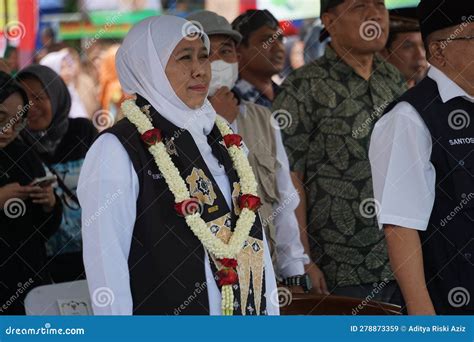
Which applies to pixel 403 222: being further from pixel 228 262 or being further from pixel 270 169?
pixel 270 169

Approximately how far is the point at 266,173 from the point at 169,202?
132 centimetres

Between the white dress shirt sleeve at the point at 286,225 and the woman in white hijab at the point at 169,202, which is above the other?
the woman in white hijab at the point at 169,202

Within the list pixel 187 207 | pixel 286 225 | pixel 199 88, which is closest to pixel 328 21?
pixel 286 225

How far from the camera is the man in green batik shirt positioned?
482cm

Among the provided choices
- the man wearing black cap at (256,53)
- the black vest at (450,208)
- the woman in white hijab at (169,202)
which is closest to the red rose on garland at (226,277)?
the woman in white hijab at (169,202)

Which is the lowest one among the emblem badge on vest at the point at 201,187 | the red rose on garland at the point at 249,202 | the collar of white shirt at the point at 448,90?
the red rose on garland at the point at 249,202

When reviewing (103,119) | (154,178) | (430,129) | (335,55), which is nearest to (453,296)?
(430,129)

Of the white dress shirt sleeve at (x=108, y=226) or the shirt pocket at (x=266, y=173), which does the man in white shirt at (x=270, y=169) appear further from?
the white dress shirt sleeve at (x=108, y=226)

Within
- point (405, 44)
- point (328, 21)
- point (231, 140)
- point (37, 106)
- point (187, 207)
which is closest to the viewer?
point (187, 207)

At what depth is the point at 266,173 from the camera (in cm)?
466

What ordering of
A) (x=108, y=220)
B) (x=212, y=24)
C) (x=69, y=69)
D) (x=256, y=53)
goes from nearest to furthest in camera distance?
1. (x=108, y=220)
2. (x=212, y=24)
3. (x=256, y=53)
4. (x=69, y=69)

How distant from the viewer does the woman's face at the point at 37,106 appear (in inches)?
212

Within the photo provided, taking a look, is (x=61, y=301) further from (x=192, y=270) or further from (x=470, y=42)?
(x=470, y=42)

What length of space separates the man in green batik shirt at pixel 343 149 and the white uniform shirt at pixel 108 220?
5.45ft
